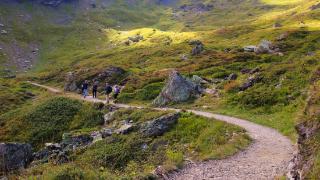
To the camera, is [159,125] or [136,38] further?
[136,38]

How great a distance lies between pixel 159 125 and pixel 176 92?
17.1 metres

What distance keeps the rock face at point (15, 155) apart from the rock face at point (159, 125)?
1164 centimetres

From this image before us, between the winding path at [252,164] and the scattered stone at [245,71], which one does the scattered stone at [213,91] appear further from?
the winding path at [252,164]

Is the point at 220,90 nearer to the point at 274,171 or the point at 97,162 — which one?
the point at 97,162

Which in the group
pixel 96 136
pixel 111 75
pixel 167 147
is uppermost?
pixel 167 147

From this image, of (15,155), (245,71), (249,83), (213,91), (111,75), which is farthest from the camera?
(111,75)

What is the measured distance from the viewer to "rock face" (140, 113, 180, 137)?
36406 mm

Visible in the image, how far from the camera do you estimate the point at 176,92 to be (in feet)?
177

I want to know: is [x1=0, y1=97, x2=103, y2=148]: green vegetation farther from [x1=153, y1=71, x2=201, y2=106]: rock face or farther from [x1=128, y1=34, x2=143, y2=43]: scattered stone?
[x1=128, y1=34, x2=143, y2=43]: scattered stone

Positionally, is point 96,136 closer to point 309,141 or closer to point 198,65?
point 309,141

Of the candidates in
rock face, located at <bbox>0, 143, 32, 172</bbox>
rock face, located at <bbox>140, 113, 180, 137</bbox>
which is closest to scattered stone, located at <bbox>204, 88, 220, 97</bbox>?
rock face, located at <bbox>140, 113, 180, 137</bbox>

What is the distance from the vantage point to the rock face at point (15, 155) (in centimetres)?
3806

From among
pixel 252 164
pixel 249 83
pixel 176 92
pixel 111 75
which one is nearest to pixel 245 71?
pixel 249 83

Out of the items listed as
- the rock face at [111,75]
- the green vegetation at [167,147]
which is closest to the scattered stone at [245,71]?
the rock face at [111,75]
